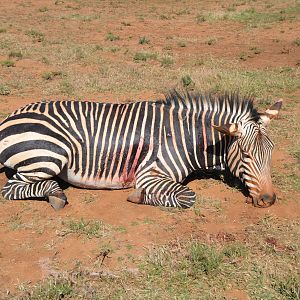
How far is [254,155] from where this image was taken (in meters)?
4.86

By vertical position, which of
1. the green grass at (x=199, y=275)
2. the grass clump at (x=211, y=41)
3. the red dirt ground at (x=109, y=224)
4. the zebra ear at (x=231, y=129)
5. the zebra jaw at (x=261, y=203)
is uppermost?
the zebra ear at (x=231, y=129)

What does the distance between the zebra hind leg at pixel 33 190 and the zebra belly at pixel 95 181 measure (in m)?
0.24

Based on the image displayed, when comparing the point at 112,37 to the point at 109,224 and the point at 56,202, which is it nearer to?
the point at 56,202

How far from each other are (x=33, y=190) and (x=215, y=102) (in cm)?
268

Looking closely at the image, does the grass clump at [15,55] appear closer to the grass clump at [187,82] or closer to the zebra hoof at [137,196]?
the grass clump at [187,82]

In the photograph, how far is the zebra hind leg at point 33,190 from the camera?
16.6 feet

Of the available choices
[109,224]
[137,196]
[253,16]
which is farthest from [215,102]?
[253,16]

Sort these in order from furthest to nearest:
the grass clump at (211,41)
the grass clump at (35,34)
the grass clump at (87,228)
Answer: the grass clump at (35,34)
the grass clump at (211,41)
the grass clump at (87,228)

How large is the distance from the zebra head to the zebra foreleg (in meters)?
0.73

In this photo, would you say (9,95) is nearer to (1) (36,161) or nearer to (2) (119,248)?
(1) (36,161)

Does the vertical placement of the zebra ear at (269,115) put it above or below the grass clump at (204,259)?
above

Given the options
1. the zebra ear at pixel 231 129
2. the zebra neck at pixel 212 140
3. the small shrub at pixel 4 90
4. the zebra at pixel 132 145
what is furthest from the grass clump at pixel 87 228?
the small shrub at pixel 4 90

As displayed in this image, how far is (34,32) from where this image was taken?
18109 millimetres

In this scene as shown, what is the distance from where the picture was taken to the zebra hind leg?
199 inches
